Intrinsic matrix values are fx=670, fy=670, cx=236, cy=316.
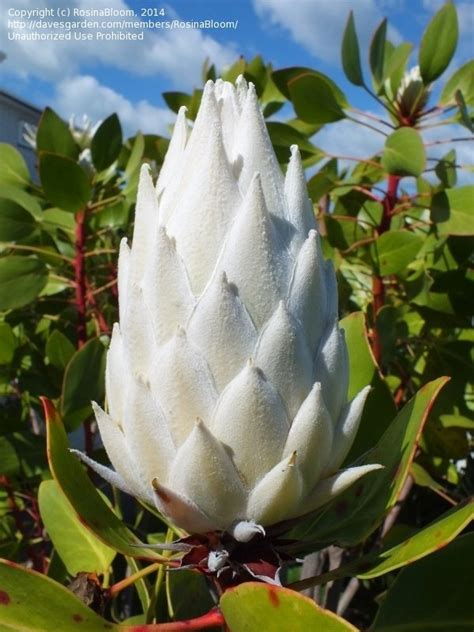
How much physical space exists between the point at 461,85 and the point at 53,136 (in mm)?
842

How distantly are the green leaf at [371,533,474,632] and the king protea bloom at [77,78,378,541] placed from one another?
0.18 meters

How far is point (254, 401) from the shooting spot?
541mm

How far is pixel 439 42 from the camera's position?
133 cm

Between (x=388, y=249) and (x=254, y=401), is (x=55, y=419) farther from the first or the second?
(x=388, y=249)

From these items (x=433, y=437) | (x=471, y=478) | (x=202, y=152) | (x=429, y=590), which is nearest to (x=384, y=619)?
(x=429, y=590)

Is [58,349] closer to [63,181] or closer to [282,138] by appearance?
[63,181]

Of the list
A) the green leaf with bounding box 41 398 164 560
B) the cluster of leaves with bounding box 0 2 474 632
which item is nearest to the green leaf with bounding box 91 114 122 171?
the cluster of leaves with bounding box 0 2 474 632

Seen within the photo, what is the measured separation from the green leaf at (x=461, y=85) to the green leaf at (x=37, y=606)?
1.16 m

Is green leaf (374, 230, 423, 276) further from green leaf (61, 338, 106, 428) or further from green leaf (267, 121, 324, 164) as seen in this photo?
green leaf (61, 338, 106, 428)

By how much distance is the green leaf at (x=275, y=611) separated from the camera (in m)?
0.49

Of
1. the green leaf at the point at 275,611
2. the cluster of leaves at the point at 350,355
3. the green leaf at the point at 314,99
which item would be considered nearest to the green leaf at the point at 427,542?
the cluster of leaves at the point at 350,355

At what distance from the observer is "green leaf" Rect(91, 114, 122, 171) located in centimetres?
139

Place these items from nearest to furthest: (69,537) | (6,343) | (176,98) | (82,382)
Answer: (69,537) < (82,382) < (6,343) < (176,98)

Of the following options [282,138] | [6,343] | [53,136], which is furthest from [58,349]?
[282,138]
